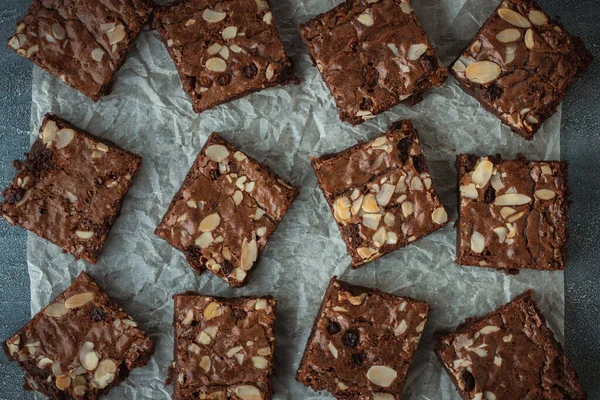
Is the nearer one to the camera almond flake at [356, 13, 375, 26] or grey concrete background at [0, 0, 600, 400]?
almond flake at [356, 13, 375, 26]

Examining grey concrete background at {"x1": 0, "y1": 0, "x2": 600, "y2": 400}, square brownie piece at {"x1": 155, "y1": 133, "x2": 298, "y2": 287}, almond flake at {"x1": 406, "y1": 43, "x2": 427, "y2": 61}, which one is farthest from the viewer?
grey concrete background at {"x1": 0, "y1": 0, "x2": 600, "y2": 400}

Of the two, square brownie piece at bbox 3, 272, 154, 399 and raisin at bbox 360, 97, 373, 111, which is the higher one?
raisin at bbox 360, 97, 373, 111

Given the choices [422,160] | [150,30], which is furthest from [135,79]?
[422,160]

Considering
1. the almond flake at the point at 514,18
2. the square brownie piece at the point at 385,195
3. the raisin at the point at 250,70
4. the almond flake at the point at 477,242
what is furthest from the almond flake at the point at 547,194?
the raisin at the point at 250,70

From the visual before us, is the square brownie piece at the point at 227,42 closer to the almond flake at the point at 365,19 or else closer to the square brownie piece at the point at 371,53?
the square brownie piece at the point at 371,53

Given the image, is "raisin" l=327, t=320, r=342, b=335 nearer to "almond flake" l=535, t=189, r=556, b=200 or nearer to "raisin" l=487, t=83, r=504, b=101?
"almond flake" l=535, t=189, r=556, b=200

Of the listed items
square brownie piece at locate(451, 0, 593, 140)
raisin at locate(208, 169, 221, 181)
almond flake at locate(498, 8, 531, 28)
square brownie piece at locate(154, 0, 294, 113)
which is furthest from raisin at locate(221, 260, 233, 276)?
almond flake at locate(498, 8, 531, 28)

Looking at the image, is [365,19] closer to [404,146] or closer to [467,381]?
[404,146]
